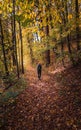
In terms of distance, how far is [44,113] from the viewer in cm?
736

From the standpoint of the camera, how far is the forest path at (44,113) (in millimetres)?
6324

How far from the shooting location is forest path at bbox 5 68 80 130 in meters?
6.32

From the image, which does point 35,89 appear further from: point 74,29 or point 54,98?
point 74,29

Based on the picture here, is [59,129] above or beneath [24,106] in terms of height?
above

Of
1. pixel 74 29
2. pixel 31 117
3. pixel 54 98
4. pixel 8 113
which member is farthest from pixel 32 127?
pixel 74 29

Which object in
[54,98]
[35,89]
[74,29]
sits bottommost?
[35,89]

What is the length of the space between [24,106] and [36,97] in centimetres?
128

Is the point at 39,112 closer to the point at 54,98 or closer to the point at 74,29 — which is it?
the point at 54,98

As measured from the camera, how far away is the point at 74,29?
35.8 ft

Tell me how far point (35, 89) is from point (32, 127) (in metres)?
4.73

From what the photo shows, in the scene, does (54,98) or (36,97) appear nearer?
(54,98)

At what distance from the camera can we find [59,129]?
595cm

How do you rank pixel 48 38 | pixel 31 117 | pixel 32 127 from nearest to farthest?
pixel 32 127 → pixel 31 117 → pixel 48 38

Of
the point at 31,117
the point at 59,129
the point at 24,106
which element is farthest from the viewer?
the point at 24,106
